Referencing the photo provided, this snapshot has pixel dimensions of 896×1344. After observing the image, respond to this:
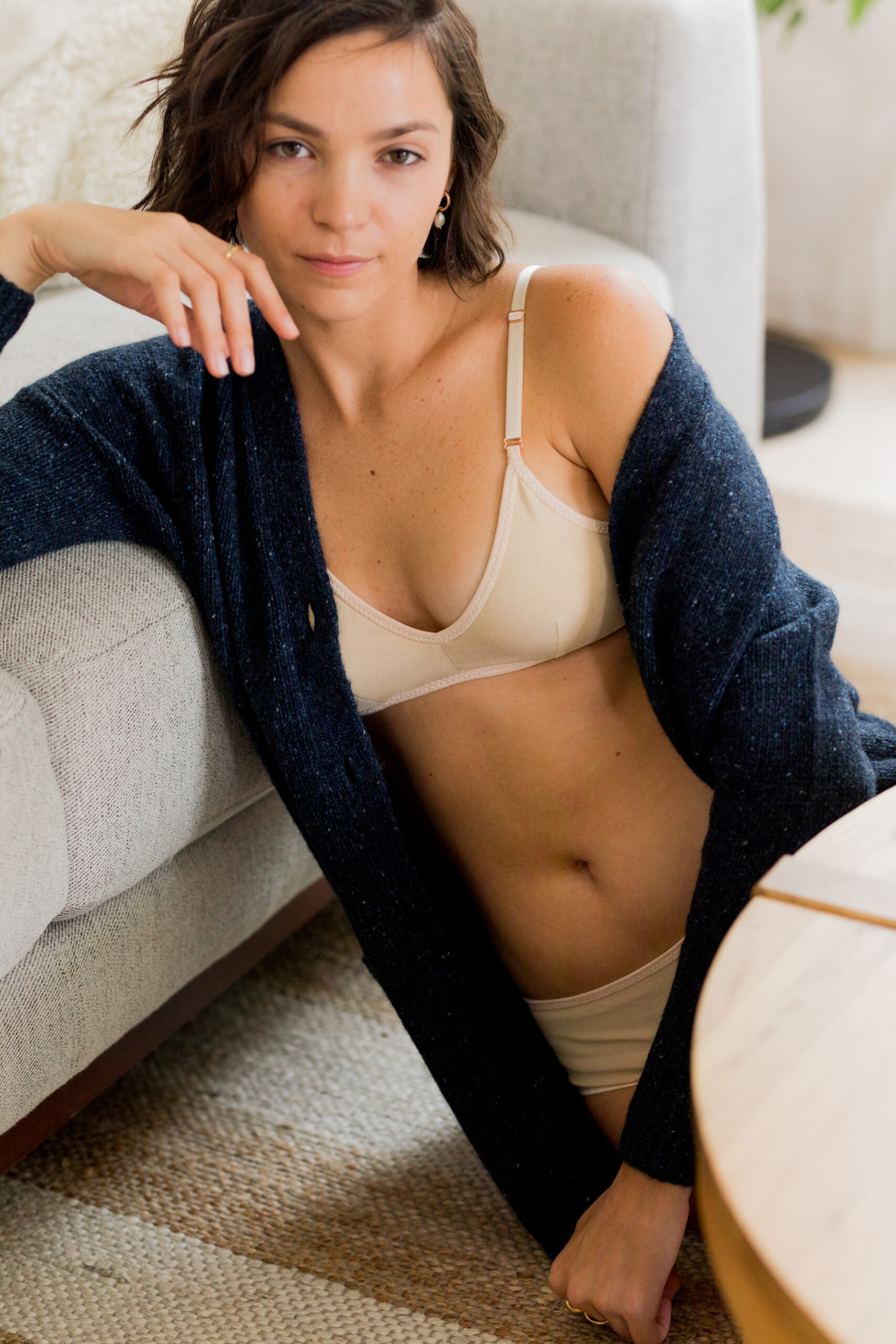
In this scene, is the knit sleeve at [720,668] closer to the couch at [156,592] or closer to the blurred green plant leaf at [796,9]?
the couch at [156,592]

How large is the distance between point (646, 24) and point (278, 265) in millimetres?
1019

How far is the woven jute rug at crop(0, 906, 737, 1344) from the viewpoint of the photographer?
104 cm

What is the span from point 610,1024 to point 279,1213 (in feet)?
1.11

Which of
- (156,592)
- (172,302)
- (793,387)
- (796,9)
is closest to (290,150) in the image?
(172,302)

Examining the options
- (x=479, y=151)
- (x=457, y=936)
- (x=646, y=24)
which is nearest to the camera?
(x=479, y=151)

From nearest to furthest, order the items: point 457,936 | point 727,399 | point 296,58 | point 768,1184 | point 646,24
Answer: point 768,1184, point 296,58, point 457,936, point 646,24, point 727,399

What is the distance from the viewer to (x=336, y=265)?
2.97 feet

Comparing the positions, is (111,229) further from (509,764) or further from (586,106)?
(586,106)

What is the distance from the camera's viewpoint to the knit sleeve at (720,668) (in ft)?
2.93

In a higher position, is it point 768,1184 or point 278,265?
point 278,265

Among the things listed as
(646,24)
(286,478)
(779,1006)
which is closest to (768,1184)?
(779,1006)

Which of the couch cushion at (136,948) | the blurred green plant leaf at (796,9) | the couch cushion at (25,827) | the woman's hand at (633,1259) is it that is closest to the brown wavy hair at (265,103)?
the couch cushion at (25,827)

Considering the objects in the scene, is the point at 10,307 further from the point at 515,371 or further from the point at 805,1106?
the point at 805,1106

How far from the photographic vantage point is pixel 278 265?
3.10 feet
